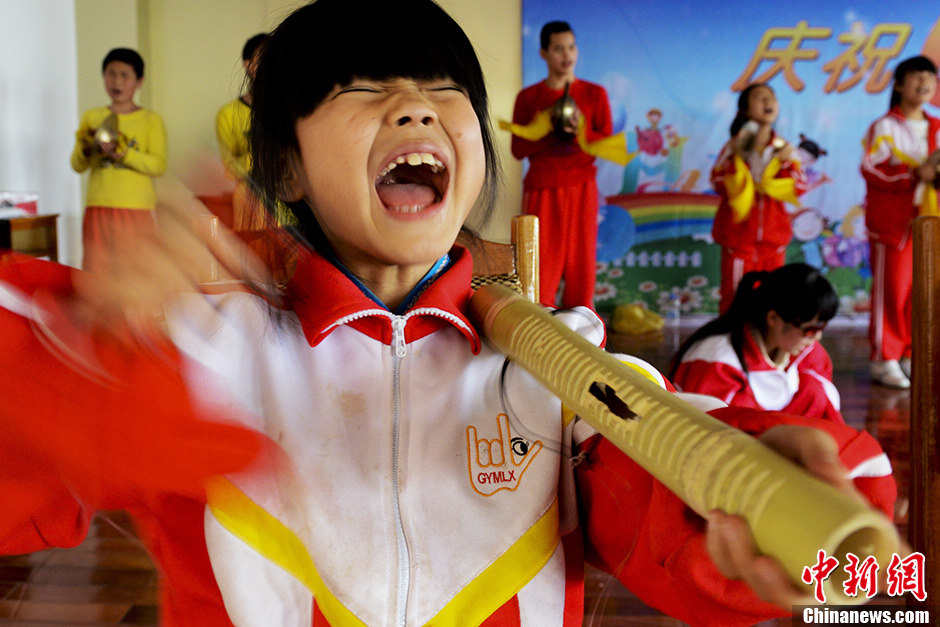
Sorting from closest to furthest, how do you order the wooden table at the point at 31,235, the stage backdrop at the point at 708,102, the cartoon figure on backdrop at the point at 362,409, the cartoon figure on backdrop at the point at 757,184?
1. the cartoon figure on backdrop at the point at 362,409
2. the wooden table at the point at 31,235
3. the cartoon figure on backdrop at the point at 757,184
4. the stage backdrop at the point at 708,102

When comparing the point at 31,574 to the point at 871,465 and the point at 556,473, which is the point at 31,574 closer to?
the point at 556,473

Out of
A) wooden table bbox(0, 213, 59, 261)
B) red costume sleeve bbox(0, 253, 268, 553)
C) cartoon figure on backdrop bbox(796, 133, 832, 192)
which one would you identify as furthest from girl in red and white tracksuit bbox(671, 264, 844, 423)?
cartoon figure on backdrop bbox(796, 133, 832, 192)

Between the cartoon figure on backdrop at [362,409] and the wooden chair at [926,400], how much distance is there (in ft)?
1.31

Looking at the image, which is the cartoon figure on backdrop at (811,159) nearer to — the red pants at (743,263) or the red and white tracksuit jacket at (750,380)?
the red pants at (743,263)

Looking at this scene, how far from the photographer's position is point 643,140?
15.2ft

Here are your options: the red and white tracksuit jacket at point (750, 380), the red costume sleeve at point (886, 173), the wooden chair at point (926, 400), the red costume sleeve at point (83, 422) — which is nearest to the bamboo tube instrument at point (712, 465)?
the red costume sleeve at point (83, 422)

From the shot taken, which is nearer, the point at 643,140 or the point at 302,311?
the point at 302,311

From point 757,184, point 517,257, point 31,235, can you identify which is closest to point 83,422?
point 517,257

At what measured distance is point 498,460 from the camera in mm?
566

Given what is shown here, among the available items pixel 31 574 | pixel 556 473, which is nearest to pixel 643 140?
pixel 31 574

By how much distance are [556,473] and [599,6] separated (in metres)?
4.43

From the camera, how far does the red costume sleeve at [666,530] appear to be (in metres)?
0.39

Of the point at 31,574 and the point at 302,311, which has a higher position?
the point at 302,311

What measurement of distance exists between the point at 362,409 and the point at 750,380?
54.7 inches
